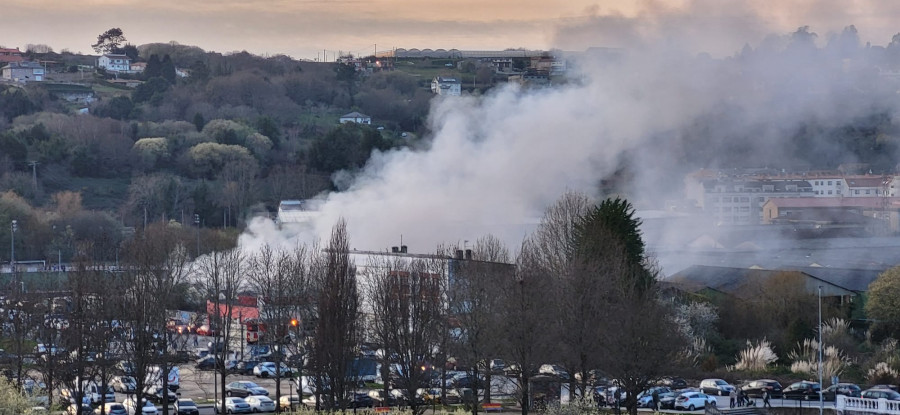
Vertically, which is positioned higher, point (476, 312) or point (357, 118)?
point (357, 118)

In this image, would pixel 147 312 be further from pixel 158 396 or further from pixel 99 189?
pixel 99 189

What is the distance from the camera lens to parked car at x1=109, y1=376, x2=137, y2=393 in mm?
44562

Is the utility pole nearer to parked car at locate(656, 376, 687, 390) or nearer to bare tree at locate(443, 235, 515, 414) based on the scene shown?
bare tree at locate(443, 235, 515, 414)

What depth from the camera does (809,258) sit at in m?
75.8

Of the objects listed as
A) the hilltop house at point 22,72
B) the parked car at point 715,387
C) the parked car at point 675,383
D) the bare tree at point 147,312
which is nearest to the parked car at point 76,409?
the bare tree at point 147,312

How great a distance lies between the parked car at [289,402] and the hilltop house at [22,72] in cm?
12209

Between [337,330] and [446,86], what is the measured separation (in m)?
108

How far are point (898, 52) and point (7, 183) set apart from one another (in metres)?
69.9

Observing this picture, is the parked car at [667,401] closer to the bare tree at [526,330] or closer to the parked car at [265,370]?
the bare tree at [526,330]

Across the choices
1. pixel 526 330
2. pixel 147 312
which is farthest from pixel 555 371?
pixel 147 312

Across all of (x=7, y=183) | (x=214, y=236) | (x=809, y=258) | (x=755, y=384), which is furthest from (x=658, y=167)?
(x=755, y=384)

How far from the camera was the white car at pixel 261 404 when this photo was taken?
148 ft

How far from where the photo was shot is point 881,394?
4406 centimetres

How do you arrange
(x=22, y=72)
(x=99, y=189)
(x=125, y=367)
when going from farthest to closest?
(x=22, y=72), (x=99, y=189), (x=125, y=367)
